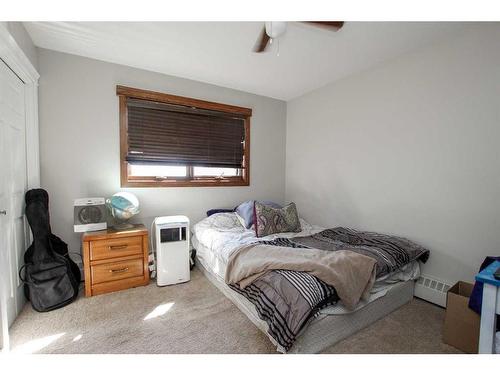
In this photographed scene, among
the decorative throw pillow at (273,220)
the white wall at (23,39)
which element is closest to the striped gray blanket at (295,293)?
the decorative throw pillow at (273,220)

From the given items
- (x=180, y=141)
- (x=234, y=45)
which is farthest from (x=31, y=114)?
(x=234, y=45)

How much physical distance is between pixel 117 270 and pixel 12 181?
1145mm

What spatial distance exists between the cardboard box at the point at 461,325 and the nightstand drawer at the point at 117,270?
265cm

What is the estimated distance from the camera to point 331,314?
1510 mm

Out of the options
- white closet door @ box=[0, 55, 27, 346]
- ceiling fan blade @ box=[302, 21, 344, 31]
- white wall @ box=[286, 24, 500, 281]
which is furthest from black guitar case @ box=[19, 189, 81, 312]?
white wall @ box=[286, 24, 500, 281]

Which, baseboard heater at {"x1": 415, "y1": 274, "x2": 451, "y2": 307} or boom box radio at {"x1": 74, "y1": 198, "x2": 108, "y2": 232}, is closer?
baseboard heater at {"x1": 415, "y1": 274, "x2": 451, "y2": 307}

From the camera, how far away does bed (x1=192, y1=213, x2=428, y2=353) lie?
4.72ft

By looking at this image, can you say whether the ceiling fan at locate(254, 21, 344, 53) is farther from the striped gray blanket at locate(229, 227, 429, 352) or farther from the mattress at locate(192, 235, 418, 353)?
the mattress at locate(192, 235, 418, 353)

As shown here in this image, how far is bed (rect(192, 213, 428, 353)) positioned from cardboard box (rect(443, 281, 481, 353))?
15.8 inches

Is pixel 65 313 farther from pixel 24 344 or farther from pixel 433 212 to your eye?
pixel 433 212
